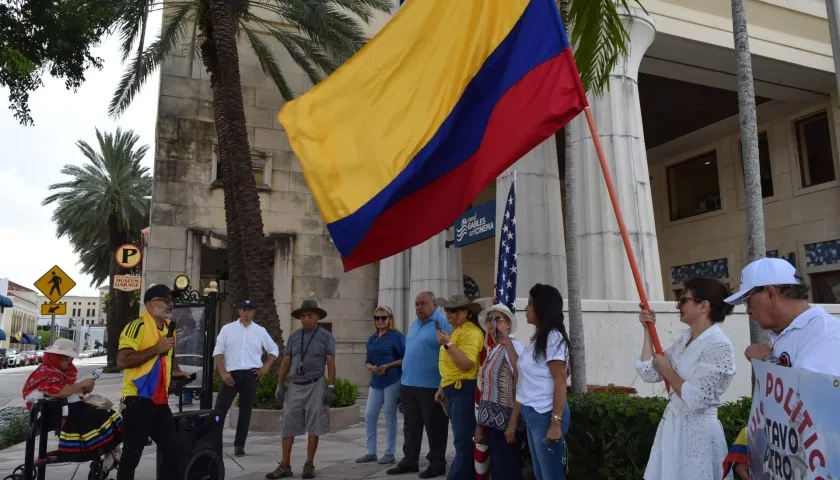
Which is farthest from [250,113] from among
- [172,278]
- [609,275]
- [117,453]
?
[117,453]

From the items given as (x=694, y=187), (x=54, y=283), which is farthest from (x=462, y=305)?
Result: (x=694, y=187)

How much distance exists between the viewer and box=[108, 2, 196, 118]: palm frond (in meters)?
17.0

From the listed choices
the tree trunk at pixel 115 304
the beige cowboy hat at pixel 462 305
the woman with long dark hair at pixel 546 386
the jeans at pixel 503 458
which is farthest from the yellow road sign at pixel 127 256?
the woman with long dark hair at pixel 546 386

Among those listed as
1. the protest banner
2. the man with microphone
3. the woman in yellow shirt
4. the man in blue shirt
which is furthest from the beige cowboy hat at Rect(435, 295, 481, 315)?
the protest banner

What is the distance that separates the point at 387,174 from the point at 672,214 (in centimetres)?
2024

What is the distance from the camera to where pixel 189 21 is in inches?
717

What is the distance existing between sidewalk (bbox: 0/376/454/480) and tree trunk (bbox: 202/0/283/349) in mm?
3285

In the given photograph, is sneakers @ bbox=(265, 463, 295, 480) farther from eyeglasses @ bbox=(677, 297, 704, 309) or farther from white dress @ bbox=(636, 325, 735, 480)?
eyeglasses @ bbox=(677, 297, 704, 309)

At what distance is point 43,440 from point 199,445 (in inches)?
61.3

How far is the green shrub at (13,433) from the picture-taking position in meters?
10.7

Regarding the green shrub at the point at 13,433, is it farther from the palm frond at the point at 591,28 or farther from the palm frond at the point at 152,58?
the palm frond at the point at 591,28

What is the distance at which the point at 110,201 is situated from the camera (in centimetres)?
3275

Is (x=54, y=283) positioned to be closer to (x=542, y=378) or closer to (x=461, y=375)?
(x=461, y=375)

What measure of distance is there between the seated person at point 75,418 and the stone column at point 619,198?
746 cm
